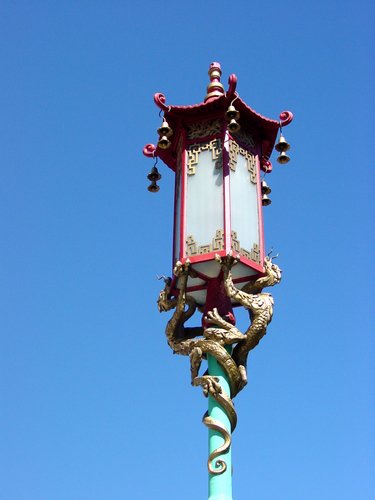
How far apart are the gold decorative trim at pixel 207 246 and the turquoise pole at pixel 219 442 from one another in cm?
131

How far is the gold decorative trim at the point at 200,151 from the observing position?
427 inches

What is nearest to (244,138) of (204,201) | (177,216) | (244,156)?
(244,156)

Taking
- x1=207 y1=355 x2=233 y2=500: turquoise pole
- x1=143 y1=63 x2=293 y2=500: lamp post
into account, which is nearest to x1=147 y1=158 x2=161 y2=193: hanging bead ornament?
x1=143 y1=63 x2=293 y2=500: lamp post

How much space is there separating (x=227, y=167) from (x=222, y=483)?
407 cm

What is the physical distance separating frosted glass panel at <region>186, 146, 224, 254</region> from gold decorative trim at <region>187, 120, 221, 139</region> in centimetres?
29

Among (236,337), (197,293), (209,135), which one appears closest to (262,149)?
(209,135)

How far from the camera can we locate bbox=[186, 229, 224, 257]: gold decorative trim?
10.0 metres

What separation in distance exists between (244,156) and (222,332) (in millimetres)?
2730

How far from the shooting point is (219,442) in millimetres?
9016

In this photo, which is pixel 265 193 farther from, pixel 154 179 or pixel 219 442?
pixel 219 442

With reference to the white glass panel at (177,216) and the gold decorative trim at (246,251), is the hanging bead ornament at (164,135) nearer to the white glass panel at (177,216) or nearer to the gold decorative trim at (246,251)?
the white glass panel at (177,216)

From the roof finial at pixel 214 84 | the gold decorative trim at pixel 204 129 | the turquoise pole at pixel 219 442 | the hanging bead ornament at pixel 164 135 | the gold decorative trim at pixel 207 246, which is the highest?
the roof finial at pixel 214 84

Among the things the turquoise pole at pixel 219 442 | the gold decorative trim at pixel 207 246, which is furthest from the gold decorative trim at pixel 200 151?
the turquoise pole at pixel 219 442

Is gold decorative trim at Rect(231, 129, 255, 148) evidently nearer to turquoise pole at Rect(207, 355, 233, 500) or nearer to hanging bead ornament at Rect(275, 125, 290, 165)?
hanging bead ornament at Rect(275, 125, 290, 165)
